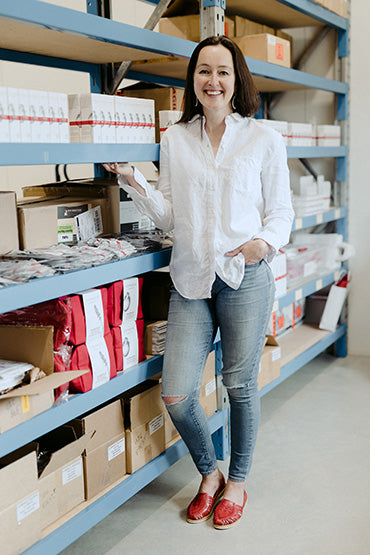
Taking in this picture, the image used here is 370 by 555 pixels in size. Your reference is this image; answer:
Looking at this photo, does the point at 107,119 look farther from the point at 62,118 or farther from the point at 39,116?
the point at 39,116

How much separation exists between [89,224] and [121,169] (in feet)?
1.06

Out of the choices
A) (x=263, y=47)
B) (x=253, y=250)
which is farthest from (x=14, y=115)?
(x=263, y=47)

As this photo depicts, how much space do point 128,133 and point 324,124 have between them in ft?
8.60

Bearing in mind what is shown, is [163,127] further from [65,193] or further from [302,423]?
[302,423]

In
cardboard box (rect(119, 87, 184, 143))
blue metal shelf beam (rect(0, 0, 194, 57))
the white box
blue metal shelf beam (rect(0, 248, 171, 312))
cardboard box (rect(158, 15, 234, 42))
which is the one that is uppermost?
cardboard box (rect(158, 15, 234, 42))

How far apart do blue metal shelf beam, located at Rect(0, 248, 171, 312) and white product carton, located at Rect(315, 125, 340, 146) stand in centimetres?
202

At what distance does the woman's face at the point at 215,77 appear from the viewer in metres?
2.36

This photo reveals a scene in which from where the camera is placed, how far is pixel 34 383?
2.02 metres

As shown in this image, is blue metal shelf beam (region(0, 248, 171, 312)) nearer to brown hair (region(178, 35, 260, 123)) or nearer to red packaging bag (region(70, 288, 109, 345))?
red packaging bag (region(70, 288, 109, 345))

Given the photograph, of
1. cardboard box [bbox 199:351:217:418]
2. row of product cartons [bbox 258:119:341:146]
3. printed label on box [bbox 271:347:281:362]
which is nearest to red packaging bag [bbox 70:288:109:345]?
cardboard box [bbox 199:351:217:418]

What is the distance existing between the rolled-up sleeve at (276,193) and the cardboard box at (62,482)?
1.01 meters

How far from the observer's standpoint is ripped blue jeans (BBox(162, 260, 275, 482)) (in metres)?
2.44

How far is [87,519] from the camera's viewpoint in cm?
224

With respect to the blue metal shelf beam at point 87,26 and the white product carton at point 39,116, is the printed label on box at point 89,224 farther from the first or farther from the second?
the blue metal shelf beam at point 87,26
